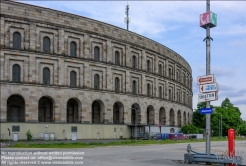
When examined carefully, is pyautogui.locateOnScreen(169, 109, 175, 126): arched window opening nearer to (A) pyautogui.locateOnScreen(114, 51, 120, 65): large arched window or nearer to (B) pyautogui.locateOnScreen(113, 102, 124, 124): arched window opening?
(B) pyautogui.locateOnScreen(113, 102, 124, 124): arched window opening

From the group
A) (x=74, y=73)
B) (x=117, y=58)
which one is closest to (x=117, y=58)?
(x=117, y=58)

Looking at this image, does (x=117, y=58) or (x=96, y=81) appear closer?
(x=96, y=81)

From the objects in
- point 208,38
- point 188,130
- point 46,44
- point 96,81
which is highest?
point 46,44

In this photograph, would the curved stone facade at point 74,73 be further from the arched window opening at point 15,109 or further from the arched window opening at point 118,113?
the arched window opening at point 15,109

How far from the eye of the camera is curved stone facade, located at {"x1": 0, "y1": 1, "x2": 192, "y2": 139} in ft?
166

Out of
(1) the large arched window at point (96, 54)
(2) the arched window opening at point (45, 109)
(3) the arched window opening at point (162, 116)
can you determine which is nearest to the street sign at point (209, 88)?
(2) the arched window opening at point (45, 109)

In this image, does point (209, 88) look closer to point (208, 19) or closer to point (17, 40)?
point (208, 19)

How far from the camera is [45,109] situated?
54875mm

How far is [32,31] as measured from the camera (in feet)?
171

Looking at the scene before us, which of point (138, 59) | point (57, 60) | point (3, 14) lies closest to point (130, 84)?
point (138, 59)

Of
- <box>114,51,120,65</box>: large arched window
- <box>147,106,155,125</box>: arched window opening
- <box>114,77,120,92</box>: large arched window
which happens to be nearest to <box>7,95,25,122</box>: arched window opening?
<box>114,77,120,92</box>: large arched window

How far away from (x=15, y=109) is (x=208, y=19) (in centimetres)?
3783

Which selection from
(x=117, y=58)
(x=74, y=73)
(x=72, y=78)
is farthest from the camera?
(x=117, y=58)

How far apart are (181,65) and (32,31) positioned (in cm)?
4213
